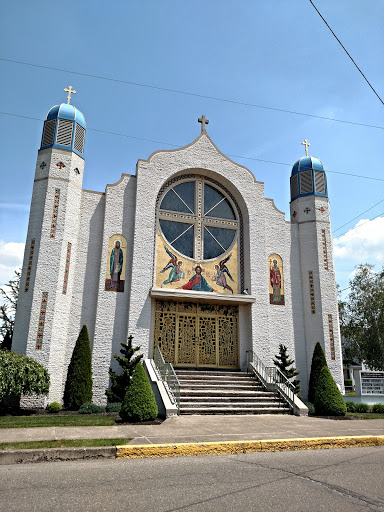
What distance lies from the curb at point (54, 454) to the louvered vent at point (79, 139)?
14967 mm

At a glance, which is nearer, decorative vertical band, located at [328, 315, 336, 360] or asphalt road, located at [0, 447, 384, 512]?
asphalt road, located at [0, 447, 384, 512]

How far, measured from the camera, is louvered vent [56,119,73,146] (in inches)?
728

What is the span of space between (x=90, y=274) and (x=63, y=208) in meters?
3.07

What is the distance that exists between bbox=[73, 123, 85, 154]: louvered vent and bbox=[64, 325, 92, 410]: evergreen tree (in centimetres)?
837

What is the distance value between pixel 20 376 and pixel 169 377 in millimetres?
4958

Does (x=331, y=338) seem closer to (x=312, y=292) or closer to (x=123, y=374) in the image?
(x=312, y=292)

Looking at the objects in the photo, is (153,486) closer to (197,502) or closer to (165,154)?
(197,502)

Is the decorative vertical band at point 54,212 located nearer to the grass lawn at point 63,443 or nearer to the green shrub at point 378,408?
the grass lawn at point 63,443

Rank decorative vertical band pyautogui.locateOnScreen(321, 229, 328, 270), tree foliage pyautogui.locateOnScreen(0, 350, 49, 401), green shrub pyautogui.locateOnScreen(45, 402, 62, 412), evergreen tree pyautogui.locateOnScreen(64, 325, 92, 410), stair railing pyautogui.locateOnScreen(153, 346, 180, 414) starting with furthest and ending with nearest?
decorative vertical band pyautogui.locateOnScreen(321, 229, 328, 270) < evergreen tree pyautogui.locateOnScreen(64, 325, 92, 410) < green shrub pyautogui.locateOnScreen(45, 402, 62, 412) < stair railing pyautogui.locateOnScreen(153, 346, 180, 414) < tree foliage pyautogui.locateOnScreen(0, 350, 49, 401)

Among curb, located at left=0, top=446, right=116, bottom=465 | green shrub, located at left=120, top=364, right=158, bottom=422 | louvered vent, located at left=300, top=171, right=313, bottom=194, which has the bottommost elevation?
curb, located at left=0, top=446, right=116, bottom=465

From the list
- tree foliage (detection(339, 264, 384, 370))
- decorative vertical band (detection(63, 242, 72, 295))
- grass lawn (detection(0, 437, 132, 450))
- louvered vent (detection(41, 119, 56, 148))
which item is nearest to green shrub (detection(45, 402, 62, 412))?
decorative vertical band (detection(63, 242, 72, 295))

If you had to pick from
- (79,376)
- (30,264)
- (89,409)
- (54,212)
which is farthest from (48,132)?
(89,409)

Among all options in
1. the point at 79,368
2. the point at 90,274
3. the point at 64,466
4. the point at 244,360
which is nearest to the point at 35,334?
the point at 79,368

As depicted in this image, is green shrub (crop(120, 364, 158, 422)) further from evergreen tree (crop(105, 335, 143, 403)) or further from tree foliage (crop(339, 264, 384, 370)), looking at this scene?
tree foliage (crop(339, 264, 384, 370))
